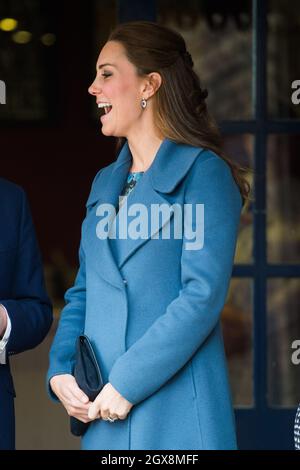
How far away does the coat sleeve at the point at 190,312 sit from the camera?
228 centimetres

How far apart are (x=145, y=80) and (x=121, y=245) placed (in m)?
0.40

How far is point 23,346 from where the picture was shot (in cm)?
258

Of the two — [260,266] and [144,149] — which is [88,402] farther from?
[260,266]

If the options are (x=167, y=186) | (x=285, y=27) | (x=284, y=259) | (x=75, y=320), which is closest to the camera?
(x=167, y=186)

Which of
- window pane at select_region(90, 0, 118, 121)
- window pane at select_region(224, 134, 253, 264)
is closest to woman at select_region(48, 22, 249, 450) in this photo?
window pane at select_region(224, 134, 253, 264)

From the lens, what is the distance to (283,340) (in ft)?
13.9

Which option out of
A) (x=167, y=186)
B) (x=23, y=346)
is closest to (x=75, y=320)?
(x=23, y=346)

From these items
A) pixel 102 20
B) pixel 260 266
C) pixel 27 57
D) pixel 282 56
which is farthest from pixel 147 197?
pixel 102 20

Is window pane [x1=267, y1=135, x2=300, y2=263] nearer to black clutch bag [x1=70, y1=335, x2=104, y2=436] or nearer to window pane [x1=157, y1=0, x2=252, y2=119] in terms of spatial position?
window pane [x1=157, y1=0, x2=252, y2=119]

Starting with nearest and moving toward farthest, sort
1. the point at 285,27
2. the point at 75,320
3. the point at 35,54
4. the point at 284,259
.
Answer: the point at 75,320 < the point at 284,259 < the point at 285,27 < the point at 35,54

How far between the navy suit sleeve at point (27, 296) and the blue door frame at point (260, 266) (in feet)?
4.44

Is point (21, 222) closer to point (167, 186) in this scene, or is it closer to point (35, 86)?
point (167, 186)

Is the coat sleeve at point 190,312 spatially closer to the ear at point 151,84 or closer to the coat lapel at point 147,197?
the coat lapel at point 147,197

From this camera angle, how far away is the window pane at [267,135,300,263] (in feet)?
13.3
